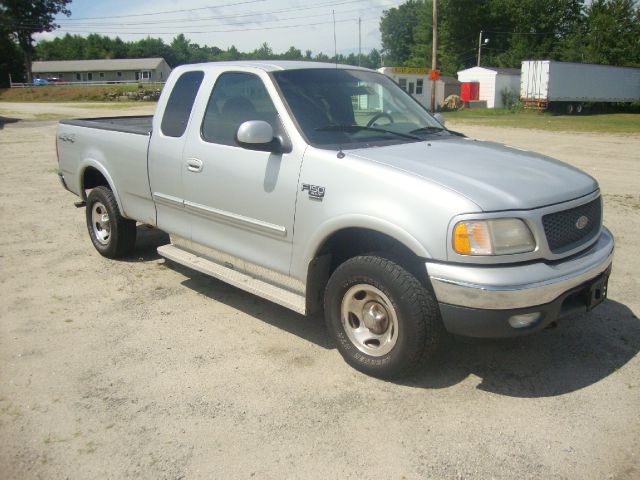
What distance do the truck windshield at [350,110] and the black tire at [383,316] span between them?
3.00ft

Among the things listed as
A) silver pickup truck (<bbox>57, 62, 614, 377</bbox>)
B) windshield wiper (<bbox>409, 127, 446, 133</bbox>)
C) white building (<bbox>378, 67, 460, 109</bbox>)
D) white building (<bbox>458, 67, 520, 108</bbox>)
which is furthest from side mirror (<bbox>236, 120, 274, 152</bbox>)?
white building (<bbox>458, 67, 520, 108</bbox>)

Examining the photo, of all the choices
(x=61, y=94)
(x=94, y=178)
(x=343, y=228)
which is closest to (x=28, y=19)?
(x=61, y=94)

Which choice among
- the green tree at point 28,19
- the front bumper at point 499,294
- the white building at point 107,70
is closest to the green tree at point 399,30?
the white building at point 107,70

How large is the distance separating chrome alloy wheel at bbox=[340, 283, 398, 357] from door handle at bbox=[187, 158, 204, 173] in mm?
1683

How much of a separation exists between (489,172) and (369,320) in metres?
1.19

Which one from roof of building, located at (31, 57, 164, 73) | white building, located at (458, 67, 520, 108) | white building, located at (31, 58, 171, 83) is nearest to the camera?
white building, located at (458, 67, 520, 108)

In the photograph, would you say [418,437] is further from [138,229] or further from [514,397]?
[138,229]

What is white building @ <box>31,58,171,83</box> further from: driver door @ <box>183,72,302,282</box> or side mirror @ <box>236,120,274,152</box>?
side mirror @ <box>236,120,274,152</box>

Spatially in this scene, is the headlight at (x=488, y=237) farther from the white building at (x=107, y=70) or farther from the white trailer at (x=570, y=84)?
the white building at (x=107, y=70)

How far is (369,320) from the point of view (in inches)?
147

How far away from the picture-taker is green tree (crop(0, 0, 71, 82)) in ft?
269

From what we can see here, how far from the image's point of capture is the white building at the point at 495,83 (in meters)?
49.6

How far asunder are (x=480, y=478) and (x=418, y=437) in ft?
1.37

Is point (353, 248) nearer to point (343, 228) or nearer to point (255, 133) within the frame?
point (343, 228)
